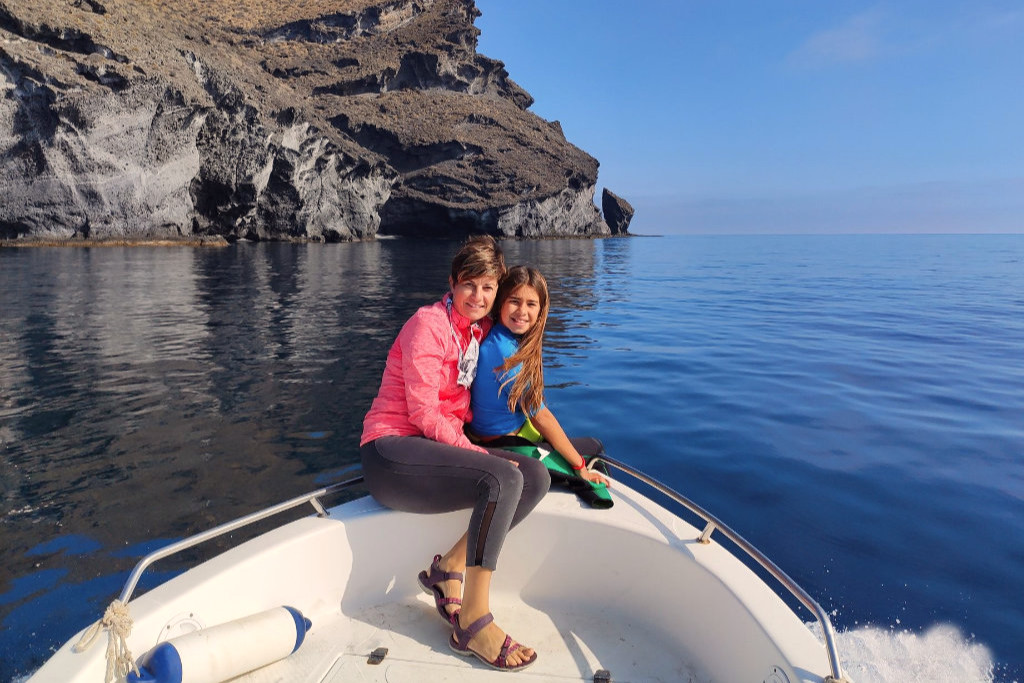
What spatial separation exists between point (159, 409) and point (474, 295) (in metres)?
5.85

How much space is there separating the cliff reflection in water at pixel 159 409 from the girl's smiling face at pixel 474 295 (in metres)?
2.92

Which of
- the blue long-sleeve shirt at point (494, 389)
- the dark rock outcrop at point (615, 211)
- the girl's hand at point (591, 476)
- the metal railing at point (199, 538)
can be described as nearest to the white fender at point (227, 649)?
the metal railing at point (199, 538)

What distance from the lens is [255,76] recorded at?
5069 cm

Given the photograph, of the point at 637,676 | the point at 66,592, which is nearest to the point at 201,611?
the point at 637,676

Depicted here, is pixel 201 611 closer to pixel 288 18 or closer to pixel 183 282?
pixel 183 282

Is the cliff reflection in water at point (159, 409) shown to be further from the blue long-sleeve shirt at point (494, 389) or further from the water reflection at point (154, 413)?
the blue long-sleeve shirt at point (494, 389)

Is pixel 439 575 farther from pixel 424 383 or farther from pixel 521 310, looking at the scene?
pixel 521 310

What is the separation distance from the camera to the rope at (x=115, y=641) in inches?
77.6

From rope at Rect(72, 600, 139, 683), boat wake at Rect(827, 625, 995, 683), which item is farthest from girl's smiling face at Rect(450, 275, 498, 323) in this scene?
boat wake at Rect(827, 625, 995, 683)

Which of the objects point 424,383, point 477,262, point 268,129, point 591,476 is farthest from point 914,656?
point 268,129

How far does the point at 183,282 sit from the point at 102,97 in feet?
73.8

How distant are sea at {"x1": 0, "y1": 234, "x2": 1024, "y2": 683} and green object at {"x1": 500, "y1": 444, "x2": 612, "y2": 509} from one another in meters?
1.61

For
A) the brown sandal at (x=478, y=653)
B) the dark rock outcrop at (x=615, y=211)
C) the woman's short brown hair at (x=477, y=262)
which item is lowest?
the brown sandal at (x=478, y=653)

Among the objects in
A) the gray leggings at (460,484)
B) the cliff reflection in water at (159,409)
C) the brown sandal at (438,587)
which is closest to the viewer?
the gray leggings at (460,484)
